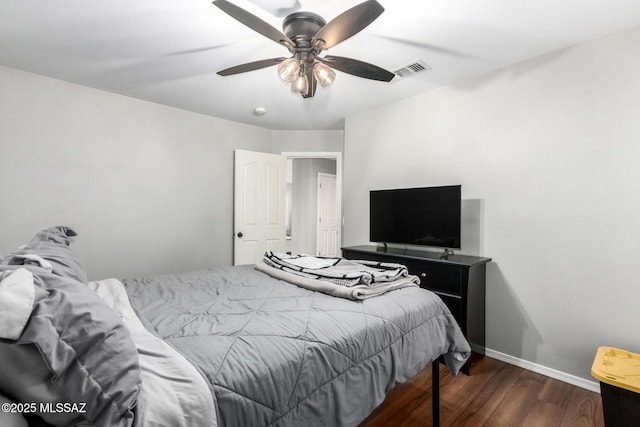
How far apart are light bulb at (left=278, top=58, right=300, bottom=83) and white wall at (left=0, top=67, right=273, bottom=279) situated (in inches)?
87.5

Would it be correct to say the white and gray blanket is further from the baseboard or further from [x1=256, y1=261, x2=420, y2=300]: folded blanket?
the baseboard

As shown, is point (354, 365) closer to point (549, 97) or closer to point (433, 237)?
point (433, 237)

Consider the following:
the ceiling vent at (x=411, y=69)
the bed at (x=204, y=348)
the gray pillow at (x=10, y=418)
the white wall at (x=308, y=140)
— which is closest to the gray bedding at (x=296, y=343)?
the bed at (x=204, y=348)

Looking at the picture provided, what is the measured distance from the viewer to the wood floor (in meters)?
1.83

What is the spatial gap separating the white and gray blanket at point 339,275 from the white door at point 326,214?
4.11 meters

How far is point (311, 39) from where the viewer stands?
1.80 metres

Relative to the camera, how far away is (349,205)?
3.98 m

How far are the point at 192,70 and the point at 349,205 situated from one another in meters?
2.28

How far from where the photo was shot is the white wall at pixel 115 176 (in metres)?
2.79

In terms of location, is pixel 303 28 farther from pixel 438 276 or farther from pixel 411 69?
pixel 438 276

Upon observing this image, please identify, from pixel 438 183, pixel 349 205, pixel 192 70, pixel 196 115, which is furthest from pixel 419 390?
pixel 196 115

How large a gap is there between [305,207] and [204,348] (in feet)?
17.6

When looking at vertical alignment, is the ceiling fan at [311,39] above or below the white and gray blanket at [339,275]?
above

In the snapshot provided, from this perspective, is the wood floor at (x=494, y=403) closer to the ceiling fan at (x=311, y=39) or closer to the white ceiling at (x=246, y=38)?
the ceiling fan at (x=311, y=39)
